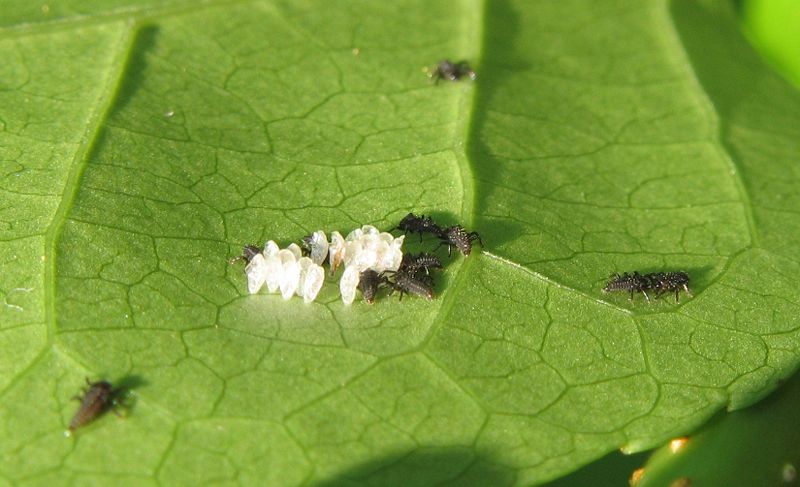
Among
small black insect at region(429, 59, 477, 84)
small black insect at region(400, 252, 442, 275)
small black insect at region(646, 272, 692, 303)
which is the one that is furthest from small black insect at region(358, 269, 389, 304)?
small black insect at region(429, 59, 477, 84)

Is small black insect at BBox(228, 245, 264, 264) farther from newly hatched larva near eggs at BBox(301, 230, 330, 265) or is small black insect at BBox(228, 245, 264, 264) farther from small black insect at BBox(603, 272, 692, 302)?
small black insect at BBox(603, 272, 692, 302)

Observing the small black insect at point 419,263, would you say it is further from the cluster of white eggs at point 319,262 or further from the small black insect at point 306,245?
the small black insect at point 306,245

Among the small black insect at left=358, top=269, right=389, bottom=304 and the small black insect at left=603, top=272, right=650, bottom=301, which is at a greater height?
the small black insect at left=358, top=269, right=389, bottom=304

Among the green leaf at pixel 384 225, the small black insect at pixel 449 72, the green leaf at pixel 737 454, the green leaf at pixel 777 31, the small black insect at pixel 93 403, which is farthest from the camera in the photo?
the green leaf at pixel 777 31

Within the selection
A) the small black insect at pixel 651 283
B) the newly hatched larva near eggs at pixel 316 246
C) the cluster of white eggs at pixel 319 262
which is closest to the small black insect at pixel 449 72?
the cluster of white eggs at pixel 319 262

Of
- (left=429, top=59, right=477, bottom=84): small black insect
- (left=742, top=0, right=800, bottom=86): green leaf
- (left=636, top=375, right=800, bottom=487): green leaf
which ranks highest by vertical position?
(left=742, top=0, right=800, bottom=86): green leaf

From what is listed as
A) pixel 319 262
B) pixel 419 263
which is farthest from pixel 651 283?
pixel 319 262
